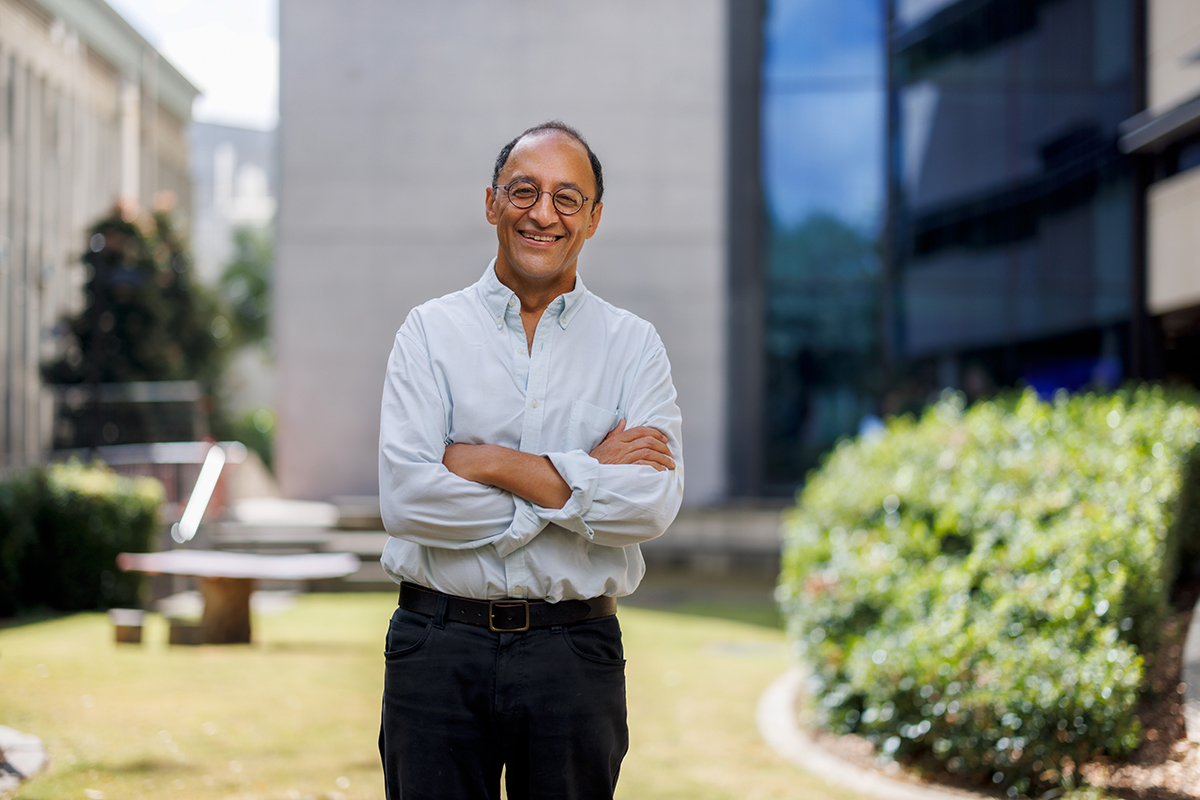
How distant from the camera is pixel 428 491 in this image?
2336 mm

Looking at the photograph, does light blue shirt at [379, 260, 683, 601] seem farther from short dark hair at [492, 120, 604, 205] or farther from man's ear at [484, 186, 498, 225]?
short dark hair at [492, 120, 604, 205]

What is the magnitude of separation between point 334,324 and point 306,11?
15.5 ft

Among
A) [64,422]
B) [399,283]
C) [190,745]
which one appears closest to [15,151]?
[64,422]

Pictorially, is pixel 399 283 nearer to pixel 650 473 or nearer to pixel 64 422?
pixel 64 422

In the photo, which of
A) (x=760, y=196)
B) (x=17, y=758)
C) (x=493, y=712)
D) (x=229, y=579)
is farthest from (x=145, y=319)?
(x=493, y=712)

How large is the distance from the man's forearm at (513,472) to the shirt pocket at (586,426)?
0.12 meters

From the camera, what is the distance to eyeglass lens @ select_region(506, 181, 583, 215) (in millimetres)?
2500

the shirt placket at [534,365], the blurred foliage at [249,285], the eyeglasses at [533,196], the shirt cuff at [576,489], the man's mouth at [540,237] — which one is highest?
the blurred foliage at [249,285]

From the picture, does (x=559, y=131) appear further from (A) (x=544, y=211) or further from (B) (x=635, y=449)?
(B) (x=635, y=449)

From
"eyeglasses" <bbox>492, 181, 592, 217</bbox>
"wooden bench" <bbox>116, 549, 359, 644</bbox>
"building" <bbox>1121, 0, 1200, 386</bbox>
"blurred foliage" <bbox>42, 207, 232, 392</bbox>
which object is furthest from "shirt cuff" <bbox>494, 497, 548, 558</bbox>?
"blurred foliage" <bbox>42, 207, 232, 392</bbox>

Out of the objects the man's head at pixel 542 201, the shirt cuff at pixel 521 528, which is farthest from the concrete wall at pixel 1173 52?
the shirt cuff at pixel 521 528

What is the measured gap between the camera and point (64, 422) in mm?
14617

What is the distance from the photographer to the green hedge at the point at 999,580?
4.62m

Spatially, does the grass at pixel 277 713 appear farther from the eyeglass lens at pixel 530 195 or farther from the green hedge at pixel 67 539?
the eyeglass lens at pixel 530 195
